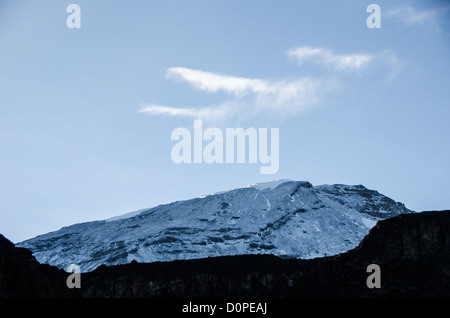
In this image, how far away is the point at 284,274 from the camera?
15400 cm

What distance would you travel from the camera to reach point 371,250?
14525 centimetres

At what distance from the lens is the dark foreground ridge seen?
342 ft

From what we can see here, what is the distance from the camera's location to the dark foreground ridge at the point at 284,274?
10431 cm

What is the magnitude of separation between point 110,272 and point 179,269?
15.1 meters

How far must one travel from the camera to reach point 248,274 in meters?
158
